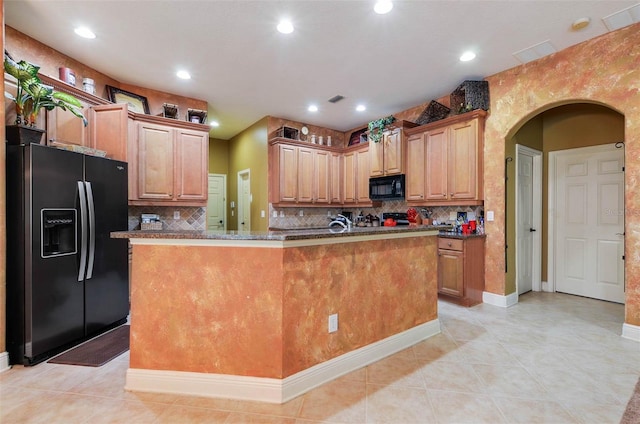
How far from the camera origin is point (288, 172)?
213 inches

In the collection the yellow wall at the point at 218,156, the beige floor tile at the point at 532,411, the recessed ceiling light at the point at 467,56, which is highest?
the recessed ceiling light at the point at 467,56

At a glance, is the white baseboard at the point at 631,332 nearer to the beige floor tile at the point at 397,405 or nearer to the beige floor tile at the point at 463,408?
the beige floor tile at the point at 463,408

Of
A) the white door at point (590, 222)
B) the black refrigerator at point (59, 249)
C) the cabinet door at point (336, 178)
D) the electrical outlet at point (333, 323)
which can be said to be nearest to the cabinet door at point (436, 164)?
the white door at point (590, 222)

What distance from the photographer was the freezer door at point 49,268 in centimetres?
236

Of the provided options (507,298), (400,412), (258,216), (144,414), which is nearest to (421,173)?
(507,298)

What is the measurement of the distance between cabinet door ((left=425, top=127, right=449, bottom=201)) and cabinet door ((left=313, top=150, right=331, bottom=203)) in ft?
6.79

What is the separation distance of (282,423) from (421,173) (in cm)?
387

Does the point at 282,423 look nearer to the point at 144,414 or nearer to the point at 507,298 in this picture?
the point at 144,414

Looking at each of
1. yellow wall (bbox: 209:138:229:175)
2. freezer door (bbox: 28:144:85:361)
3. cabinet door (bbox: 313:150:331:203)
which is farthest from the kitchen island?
yellow wall (bbox: 209:138:229:175)

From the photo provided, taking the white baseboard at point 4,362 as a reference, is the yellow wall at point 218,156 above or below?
above

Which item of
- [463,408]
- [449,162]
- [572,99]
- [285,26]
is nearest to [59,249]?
[285,26]

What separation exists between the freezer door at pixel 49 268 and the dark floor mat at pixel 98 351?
0.39ft

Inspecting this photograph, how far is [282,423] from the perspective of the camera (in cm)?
170

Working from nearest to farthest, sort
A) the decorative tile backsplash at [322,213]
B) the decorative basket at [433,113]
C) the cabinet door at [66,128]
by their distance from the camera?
the cabinet door at [66,128]
the decorative basket at [433,113]
the decorative tile backsplash at [322,213]
